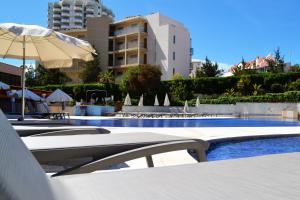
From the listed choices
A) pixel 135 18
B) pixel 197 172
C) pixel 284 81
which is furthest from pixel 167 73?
pixel 197 172

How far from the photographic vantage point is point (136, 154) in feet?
10.1

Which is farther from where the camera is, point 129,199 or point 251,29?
point 251,29

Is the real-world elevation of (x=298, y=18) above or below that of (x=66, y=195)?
above

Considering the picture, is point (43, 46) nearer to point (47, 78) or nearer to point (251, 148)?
point (251, 148)

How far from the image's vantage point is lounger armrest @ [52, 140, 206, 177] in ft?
9.20

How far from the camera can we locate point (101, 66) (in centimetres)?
5484

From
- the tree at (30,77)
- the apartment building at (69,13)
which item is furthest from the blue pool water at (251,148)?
the apartment building at (69,13)

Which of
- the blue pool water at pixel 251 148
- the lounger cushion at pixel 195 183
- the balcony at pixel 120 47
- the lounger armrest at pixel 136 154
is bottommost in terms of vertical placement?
the blue pool water at pixel 251 148

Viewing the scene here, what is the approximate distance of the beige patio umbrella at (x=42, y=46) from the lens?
28.6 ft

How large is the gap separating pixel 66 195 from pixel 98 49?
55.0 meters

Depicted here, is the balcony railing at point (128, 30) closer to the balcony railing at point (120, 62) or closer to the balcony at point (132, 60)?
the balcony at point (132, 60)

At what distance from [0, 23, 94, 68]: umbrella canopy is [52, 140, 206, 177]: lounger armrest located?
20.1ft

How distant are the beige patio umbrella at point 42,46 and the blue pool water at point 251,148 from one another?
4.35 metres

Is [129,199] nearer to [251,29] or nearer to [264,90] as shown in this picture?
[264,90]
